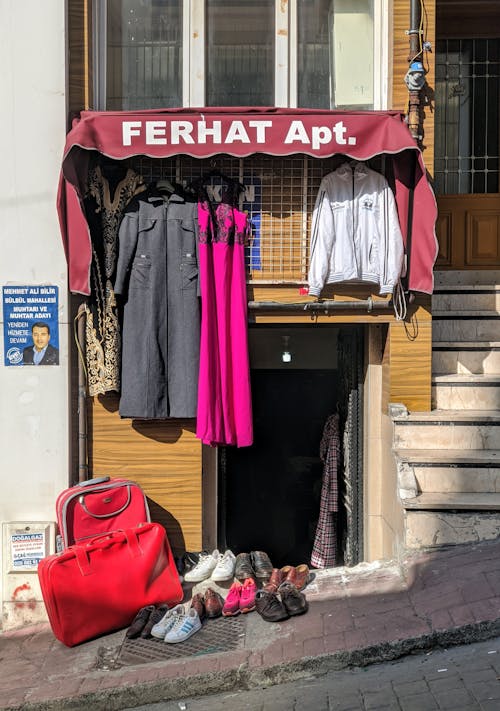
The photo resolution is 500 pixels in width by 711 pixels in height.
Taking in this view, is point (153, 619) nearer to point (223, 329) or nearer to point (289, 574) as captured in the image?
point (289, 574)

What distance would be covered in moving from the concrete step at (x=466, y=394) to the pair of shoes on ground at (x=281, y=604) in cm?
204

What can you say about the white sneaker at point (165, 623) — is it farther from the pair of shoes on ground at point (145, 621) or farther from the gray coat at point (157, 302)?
the gray coat at point (157, 302)

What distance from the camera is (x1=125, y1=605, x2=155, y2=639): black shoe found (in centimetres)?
490

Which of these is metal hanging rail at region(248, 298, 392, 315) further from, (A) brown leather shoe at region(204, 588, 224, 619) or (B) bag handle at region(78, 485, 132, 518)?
(A) brown leather shoe at region(204, 588, 224, 619)

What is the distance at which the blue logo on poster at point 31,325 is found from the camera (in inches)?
223

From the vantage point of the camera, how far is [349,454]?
263 inches

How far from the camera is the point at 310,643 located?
14.6 ft

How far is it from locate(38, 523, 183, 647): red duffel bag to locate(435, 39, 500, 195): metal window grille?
16.0ft

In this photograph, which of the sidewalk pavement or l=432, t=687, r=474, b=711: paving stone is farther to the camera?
the sidewalk pavement

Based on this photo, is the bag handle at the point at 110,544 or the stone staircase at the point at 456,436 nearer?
the bag handle at the point at 110,544

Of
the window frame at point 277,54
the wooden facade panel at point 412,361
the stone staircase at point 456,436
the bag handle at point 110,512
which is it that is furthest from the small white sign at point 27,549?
the window frame at point 277,54

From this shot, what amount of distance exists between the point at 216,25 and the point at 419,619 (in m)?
4.93

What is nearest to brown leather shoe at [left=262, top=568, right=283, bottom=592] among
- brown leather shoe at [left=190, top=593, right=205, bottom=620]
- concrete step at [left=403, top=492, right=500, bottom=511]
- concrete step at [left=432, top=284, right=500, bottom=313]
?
brown leather shoe at [left=190, top=593, right=205, bottom=620]

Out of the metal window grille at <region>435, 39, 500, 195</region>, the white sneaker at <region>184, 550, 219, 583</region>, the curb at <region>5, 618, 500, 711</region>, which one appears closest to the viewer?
the curb at <region>5, 618, 500, 711</region>
